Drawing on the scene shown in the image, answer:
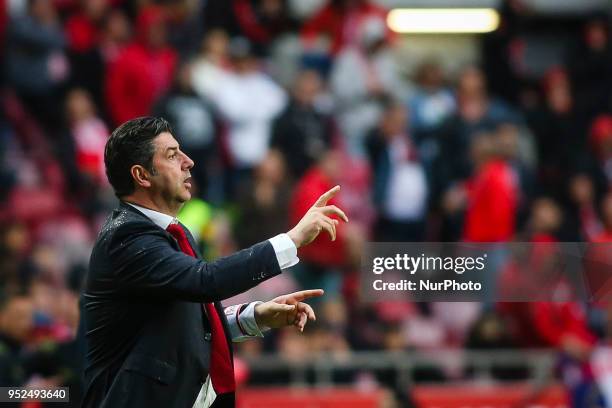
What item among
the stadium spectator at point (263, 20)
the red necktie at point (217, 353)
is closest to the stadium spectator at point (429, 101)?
the stadium spectator at point (263, 20)

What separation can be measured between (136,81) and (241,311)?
292 inches

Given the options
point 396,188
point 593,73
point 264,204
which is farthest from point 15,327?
point 593,73

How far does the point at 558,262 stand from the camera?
6523mm

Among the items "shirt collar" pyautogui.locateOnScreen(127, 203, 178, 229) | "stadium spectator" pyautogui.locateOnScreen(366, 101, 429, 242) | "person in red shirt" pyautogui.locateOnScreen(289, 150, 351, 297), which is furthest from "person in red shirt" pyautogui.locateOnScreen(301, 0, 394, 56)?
"shirt collar" pyautogui.locateOnScreen(127, 203, 178, 229)

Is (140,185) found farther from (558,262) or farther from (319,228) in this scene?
(558,262)

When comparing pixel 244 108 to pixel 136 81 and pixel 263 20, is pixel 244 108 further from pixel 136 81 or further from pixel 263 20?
pixel 263 20

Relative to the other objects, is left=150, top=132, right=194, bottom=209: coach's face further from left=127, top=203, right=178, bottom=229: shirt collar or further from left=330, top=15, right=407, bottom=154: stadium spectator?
left=330, top=15, right=407, bottom=154: stadium spectator

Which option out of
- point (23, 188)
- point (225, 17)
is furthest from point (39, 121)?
point (225, 17)

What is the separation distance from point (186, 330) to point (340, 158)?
7538 mm

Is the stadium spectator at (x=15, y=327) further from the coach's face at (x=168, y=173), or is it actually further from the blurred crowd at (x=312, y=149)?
the coach's face at (x=168, y=173)

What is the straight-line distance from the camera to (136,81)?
12.8 m

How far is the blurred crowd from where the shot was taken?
11.3m

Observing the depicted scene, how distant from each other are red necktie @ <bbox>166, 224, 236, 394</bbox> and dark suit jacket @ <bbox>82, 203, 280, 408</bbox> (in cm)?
7

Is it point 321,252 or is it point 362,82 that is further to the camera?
point 362,82
